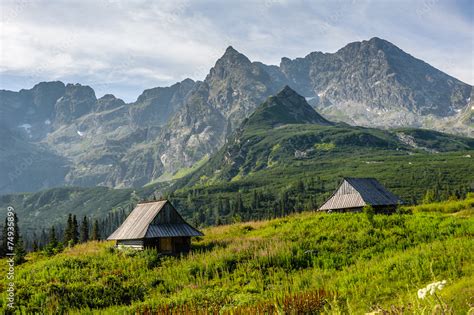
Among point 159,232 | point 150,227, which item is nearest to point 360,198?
point 159,232

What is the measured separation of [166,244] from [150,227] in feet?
7.89

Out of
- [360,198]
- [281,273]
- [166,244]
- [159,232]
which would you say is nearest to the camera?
[281,273]

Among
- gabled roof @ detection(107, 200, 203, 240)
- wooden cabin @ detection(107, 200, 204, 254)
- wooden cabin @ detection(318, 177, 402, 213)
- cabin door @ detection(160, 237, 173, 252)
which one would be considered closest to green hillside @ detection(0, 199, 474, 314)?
wooden cabin @ detection(107, 200, 204, 254)

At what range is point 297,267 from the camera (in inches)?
1144

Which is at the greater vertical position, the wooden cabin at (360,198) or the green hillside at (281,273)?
the wooden cabin at (360,198)

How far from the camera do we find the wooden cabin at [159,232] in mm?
41500

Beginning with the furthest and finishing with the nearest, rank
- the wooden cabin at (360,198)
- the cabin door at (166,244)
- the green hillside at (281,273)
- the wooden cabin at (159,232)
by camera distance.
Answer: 1. the wooden cabin at (360,198)
2. the cabin door at (166,244)
3. the wooden cabin at (159,232)
4. the green hillside at (281,273)

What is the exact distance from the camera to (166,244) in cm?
4259

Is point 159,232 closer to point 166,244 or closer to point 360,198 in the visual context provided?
point 166,244

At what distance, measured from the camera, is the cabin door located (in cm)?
4241

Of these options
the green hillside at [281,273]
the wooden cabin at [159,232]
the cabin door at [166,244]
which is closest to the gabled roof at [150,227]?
the wooden cabin at [159,232]

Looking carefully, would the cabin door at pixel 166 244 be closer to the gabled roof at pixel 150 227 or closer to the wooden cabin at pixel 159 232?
the wooden cabin at pixel 159 232

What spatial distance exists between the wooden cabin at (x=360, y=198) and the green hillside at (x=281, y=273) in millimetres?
17206

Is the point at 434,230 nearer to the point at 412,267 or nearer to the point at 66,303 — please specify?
the point at 412,267
